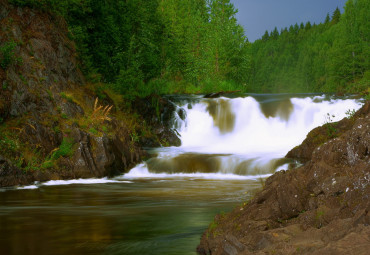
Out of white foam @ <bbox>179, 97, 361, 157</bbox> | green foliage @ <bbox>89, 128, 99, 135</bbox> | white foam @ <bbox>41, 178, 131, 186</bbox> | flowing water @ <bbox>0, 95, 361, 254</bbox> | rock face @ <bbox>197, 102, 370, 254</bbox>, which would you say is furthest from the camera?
white foam @ <bbox>179, 97, 361, 157</bbox>

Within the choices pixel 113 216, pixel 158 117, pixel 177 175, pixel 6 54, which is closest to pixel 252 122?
pixel 158 117

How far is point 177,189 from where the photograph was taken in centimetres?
1488

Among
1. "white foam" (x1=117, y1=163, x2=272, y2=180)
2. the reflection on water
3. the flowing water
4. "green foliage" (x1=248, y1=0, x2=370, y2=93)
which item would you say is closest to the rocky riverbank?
"white foam" (x1=117, y1=163, x2=272, y2=180)

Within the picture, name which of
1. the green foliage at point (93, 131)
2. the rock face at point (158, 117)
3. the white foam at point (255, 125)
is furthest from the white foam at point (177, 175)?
the white foam at point (255, 125)

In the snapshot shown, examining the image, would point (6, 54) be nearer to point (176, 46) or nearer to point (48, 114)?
point (48, 114)

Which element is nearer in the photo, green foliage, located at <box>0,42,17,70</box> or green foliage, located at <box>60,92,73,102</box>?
green foliage, located at <box>0,42,17,70</box>

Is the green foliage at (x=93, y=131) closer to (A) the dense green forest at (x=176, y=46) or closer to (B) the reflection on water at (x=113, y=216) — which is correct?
(B) the reflection on water at (x=113, y=216)

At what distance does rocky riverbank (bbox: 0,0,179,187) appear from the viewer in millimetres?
16109

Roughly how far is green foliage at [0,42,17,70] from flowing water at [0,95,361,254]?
4709mm

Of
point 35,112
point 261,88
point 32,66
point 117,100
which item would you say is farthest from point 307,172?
point 261,88

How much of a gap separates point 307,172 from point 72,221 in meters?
5.14

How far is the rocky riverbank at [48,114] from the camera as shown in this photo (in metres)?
16.1

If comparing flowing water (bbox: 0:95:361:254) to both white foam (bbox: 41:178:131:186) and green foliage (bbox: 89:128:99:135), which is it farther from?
green foliage (bbox: 89:128:99:135)

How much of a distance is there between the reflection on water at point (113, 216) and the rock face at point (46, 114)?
4.89 ft
